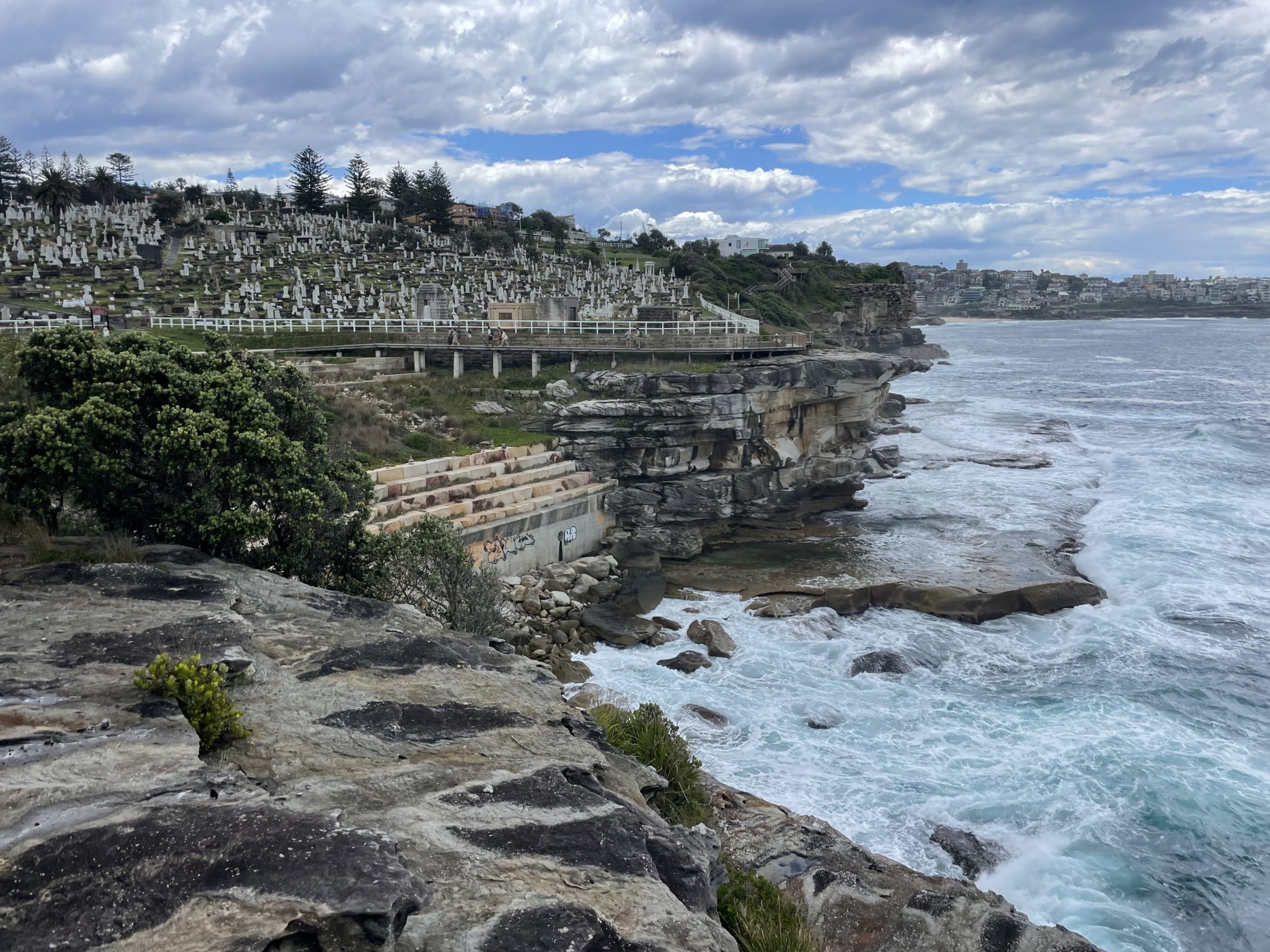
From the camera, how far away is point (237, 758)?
765cm

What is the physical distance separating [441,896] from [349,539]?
10.2m

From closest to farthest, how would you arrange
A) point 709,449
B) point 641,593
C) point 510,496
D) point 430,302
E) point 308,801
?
point 308,801, point 641,593, point 510,496, point 709,449, point 430,302

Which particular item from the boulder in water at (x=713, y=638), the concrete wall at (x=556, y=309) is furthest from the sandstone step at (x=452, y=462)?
the concrete wall at (x=556, y=309)

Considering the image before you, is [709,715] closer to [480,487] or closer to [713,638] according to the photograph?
[713,638]

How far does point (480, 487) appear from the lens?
26641 millimetres

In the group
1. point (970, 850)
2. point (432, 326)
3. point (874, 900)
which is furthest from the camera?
point (432, 326)

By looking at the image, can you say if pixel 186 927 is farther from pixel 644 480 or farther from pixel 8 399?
pixel 644 480

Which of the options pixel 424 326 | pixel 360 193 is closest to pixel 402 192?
pixel 360 193

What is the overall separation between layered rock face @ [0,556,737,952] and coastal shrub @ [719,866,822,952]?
0.69m

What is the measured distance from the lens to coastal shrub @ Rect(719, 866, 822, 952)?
26.1 ft

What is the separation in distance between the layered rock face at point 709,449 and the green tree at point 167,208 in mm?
55790

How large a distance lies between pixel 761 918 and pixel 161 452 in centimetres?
1080

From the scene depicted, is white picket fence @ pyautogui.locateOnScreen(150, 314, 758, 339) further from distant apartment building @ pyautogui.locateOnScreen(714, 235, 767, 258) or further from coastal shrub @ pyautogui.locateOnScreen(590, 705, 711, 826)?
distant apartment building @ pyautogui.locateOnScreen(714, 235, 767, 258)

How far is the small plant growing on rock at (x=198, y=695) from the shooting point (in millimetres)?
7793
